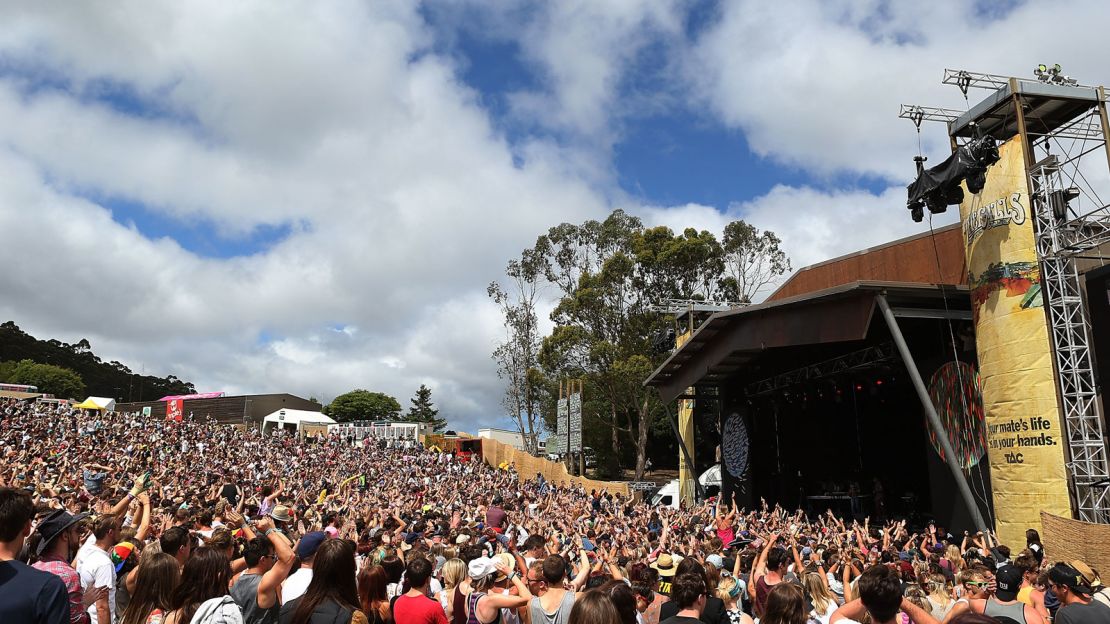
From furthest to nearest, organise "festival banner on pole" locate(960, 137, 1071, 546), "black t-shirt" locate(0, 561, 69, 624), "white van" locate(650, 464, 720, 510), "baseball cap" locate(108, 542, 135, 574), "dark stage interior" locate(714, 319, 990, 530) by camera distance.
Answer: "white van" locate(650, 464, 720, 510), "dark stage interior" locate(714, 319, 990, 530), "festival banner on pole" locate(960, 137, 1071, 546), "baseball cap" locate(108, 542, 135, 574), "black t-shirt" locate(0, 561, 69, 624)

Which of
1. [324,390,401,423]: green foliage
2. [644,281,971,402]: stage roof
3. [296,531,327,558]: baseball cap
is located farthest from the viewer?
[324,390,401,423]: green foliage

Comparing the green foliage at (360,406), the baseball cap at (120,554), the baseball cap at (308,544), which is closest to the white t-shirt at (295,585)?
the baseball cap at (308,544)

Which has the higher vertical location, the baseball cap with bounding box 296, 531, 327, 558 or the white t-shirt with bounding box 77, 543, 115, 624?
the baseball cap with bounding box 296, 531, 327, 558

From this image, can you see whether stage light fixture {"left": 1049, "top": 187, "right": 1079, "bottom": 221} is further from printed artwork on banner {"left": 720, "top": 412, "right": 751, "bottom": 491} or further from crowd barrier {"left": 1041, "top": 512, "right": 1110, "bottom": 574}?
printed artwork on banner {"left": 720, "top": 412, "right": 751, "bottom": 491}

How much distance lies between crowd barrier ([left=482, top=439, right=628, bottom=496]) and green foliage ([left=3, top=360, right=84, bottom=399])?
2015 inches

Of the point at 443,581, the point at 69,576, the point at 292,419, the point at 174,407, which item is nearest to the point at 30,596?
the point at 69,576

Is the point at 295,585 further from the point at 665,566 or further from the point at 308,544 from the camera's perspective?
the point at 665,566

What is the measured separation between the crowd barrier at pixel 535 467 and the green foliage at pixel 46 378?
51.2 meters

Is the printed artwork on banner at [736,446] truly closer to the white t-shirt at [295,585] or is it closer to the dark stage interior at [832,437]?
the dark stage interior at [832,437]

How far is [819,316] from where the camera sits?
613 inches

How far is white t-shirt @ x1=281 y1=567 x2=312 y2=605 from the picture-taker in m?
3.85

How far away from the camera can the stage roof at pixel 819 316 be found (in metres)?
14.6

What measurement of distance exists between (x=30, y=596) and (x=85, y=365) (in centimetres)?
9668

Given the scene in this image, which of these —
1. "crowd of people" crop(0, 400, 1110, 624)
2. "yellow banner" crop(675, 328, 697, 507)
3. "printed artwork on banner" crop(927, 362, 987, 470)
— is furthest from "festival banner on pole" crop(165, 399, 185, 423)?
"printed artwork on banner" crop(927, 362, 987, 470)
